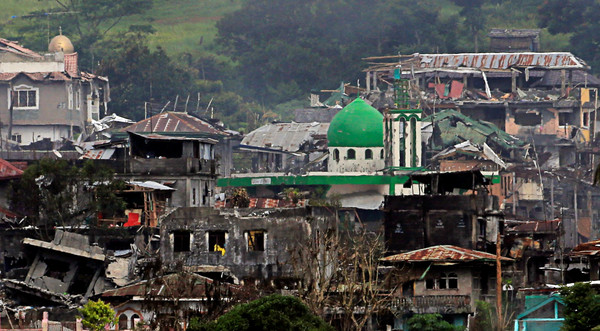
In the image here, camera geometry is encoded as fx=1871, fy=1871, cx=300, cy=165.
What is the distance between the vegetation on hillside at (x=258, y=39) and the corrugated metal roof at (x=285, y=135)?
16.9 meters

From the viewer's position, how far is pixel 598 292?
47.5m

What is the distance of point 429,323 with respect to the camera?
55.2 meters

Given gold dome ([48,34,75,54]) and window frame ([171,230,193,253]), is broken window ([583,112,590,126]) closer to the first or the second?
gold dome ([48,34,75,54])

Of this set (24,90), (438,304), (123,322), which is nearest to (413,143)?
(24,90)

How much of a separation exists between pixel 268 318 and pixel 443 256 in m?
15.7

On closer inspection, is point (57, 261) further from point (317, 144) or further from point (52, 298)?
point (317, 144)

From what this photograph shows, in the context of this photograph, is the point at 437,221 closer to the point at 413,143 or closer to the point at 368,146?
the point at 368,146

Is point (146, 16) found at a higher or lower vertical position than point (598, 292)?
higher

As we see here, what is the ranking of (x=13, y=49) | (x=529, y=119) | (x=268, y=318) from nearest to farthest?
1. (x=268, y=318)
2. (x=529, y=119)
3. (x=13, y=49)

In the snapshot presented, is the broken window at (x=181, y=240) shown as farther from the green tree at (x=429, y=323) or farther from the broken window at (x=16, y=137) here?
the broken window at (x=16, y=137)

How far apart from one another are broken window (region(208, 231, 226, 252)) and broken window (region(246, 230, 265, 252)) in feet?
2.85

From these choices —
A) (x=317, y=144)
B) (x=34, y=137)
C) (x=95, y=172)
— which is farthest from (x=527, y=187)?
(x=95, y=172)

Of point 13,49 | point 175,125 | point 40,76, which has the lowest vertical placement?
point 175,125

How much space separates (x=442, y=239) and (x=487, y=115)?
1934 inches
